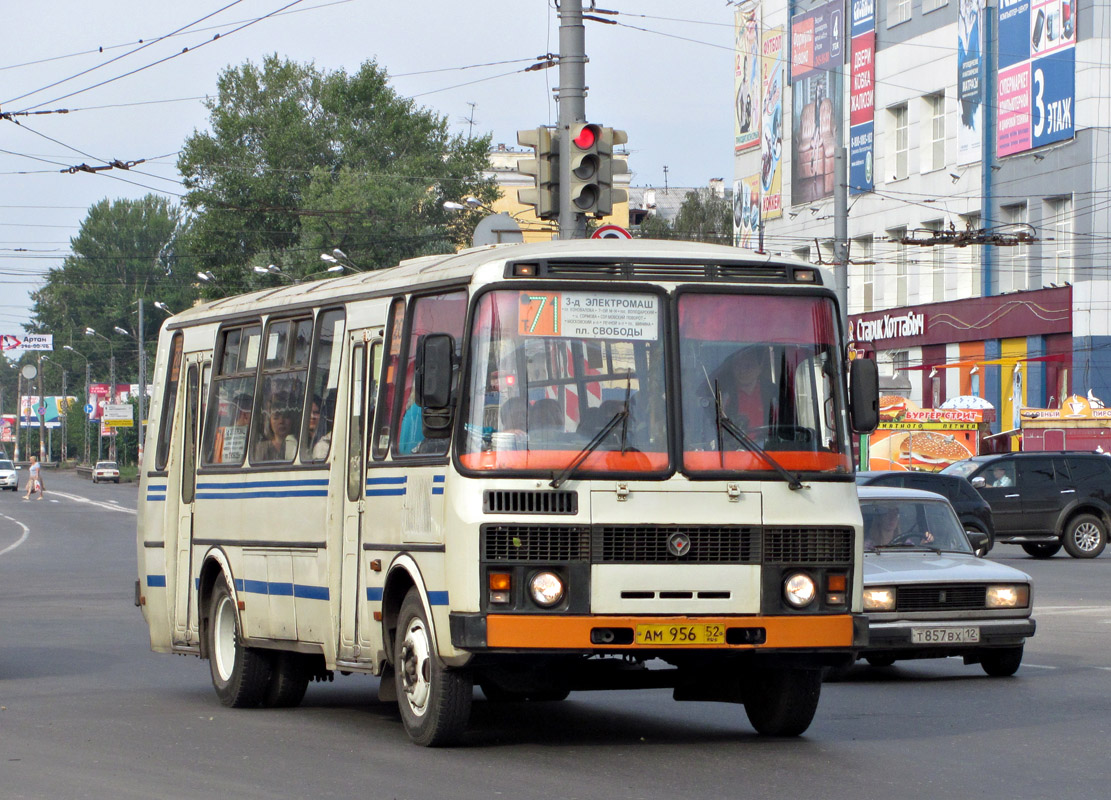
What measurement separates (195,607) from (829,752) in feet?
16.1

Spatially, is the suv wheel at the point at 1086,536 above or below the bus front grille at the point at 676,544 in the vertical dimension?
below

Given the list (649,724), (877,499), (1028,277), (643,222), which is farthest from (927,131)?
(649,724)

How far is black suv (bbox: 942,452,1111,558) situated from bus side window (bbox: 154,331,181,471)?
67.7ft

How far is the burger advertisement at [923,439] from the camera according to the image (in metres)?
45.8

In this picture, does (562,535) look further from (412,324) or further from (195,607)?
(195,607)

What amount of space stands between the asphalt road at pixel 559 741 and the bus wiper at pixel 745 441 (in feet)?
4.55

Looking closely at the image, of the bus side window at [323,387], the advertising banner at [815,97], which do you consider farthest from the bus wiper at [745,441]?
the advertising banner at [815,97]

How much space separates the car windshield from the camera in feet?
47.5

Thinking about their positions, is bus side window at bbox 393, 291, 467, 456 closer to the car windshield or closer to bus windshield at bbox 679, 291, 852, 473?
bus windshield at bbox 679, 291, 852, 473

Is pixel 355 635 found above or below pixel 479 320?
below

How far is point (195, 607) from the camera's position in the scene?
1280cm

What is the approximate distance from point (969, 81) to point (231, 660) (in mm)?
44827

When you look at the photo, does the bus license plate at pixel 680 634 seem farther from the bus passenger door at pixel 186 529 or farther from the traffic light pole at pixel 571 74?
the traffic light pole at pixel 571 74

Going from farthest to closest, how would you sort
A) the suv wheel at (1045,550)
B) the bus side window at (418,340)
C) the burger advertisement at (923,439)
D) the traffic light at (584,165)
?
the burger advertisement at (923,439), the suv wheel at (1045,550), the traffic light at (584,165), the bus side window at (418,340)
